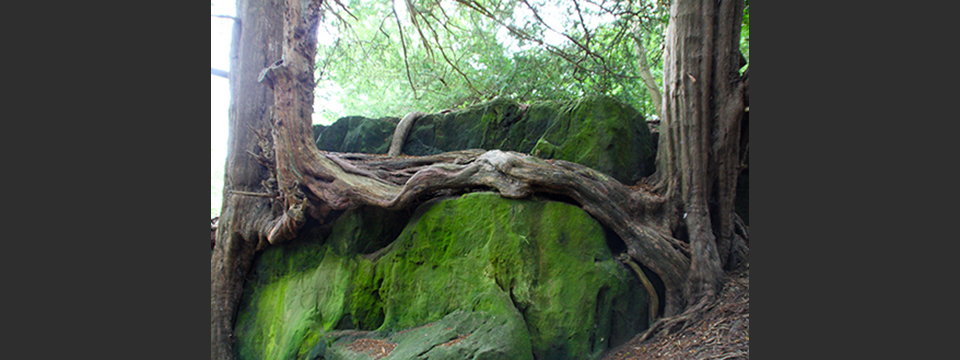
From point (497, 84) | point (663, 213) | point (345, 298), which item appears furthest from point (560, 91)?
point (345, 298)

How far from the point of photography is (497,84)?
828cm

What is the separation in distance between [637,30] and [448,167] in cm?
435

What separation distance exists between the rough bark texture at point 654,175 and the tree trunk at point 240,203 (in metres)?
0.46

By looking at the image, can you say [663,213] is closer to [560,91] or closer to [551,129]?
[551,129]

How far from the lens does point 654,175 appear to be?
455 centimetres

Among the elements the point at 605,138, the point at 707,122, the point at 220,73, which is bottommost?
the point at 605,138

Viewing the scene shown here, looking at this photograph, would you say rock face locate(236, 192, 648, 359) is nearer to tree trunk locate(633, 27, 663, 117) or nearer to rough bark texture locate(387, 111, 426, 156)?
rough bark texture locate(387, 111, 426, 156)

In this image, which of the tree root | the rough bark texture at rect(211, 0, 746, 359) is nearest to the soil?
the rough bark texture at rect(211, 0, 746, 359)

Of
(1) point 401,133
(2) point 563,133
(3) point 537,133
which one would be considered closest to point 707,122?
(2) point 563,133

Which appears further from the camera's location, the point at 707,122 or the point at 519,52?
the point at 519,52

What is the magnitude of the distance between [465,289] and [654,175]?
2.24 m

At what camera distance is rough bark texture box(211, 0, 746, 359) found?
3863mm

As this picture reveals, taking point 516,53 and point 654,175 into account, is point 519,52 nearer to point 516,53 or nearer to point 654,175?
point 516,53

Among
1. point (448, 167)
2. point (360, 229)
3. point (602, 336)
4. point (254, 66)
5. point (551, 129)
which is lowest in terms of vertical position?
point (602, 336)
